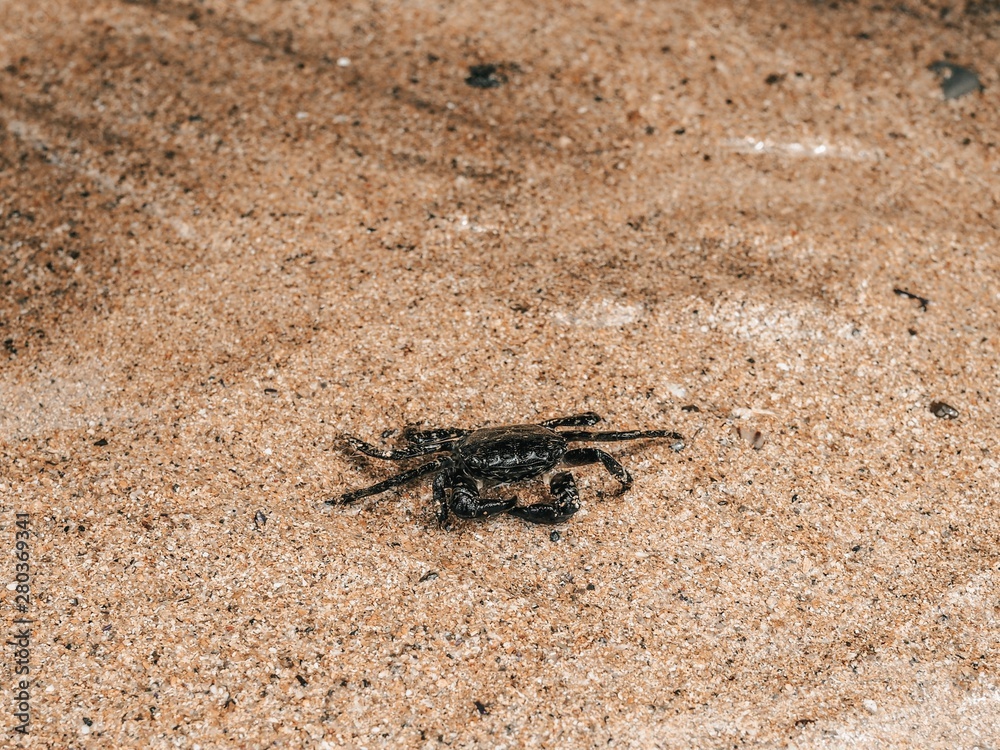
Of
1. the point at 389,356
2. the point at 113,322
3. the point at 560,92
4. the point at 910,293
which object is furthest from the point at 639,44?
the point at 113,322

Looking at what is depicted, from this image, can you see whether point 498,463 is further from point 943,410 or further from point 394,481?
point 943,410

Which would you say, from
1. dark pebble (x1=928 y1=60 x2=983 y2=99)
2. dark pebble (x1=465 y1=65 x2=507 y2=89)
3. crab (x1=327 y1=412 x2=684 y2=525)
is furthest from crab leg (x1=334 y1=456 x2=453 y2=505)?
dark pebble (x1=928 y1=60 x2=983 y2=99)

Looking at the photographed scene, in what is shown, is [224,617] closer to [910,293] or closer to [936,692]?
[936,692]

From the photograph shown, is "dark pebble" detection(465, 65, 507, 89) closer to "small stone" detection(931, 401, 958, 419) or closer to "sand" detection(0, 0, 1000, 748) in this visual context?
"sand" detection(0, 0, 1000, 748)

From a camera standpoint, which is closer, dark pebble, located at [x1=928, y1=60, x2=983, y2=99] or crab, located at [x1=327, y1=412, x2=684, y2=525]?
crab, located at [x1=327, y1=412, x2=684, y2=525]

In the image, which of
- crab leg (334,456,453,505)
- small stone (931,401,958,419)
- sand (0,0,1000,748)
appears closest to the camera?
sand (0,0,1000,748)

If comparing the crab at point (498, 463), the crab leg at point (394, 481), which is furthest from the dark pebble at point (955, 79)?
the crab leg at point (394, 481)

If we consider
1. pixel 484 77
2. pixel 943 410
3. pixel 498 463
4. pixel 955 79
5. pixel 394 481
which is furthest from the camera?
pixel 955 79

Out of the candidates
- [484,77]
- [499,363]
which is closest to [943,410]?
[499,363]
